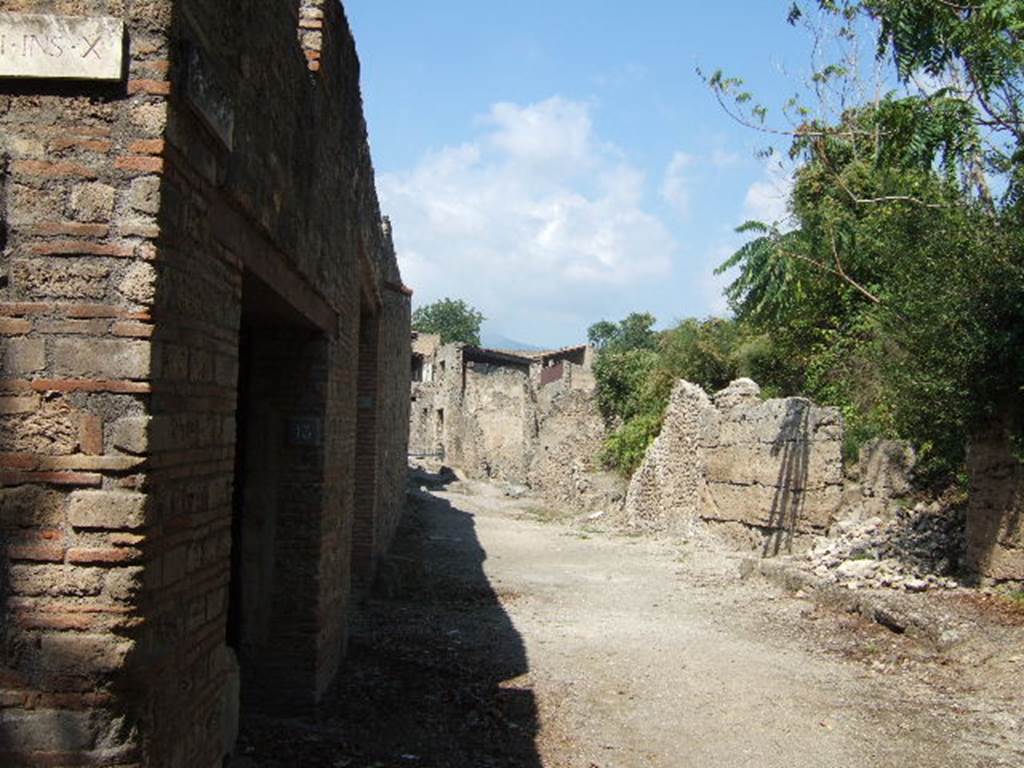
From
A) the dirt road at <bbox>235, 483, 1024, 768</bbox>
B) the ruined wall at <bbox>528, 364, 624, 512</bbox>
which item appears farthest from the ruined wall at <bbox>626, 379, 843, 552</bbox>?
the ruined wall at <bbox>528, 364, 624, 512</bbox>

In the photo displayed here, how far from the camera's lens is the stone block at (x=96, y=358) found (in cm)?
253

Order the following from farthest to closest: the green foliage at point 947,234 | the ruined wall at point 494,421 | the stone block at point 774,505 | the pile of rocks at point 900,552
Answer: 1. the ruined wall at point 494,421
2. the stone block at point 774,505
3. the pile of rocks at point 900,552
4. the green foliage at point 947,234

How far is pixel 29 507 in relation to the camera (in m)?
2.50

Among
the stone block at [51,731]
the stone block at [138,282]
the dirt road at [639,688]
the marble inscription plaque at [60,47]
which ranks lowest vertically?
the dirt road at [639,688]

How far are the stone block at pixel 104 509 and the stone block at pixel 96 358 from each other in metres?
0.33

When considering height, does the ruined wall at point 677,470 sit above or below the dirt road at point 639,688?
above

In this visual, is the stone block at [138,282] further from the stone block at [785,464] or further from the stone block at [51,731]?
the stone block at [785,464]

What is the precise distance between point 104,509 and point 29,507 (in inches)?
8.1

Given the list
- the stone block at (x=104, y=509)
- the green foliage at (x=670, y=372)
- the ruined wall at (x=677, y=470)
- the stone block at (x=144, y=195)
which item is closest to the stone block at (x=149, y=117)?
the stone block at (x=144, y=195)

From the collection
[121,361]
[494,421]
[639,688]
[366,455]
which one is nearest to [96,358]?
[121,361]

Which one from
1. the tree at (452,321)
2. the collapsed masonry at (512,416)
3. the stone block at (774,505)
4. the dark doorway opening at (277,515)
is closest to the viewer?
the dark doorway opening at (277,515)

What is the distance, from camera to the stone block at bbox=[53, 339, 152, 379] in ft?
8.30

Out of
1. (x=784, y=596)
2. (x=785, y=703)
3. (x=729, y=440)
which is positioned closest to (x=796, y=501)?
(x=729, y=440)

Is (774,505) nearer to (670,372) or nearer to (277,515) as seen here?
(670,372)
